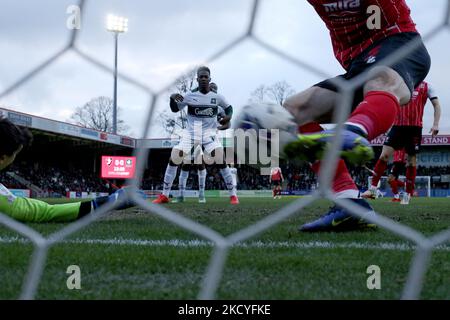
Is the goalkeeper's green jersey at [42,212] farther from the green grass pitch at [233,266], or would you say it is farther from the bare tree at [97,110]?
the bare tree at [97,110]

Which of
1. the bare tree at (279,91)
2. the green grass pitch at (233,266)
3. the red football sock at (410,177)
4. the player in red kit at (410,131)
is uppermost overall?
the player in red kit at (410,131)

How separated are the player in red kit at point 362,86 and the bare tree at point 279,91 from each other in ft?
0.26

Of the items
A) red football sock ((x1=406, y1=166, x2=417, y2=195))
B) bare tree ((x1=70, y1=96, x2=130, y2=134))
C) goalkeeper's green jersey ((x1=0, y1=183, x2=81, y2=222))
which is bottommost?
goalkeeper's green jersey ((x1=0, y1=183, x2=81, y2=222))

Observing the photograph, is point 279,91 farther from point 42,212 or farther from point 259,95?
point 42,212

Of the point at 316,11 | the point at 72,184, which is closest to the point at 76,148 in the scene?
the point at 72,184

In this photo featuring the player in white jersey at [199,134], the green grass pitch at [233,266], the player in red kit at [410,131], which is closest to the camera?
the green grass pitch at [233,266]

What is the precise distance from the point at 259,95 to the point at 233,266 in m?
0.71

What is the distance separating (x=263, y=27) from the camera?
1.84 m

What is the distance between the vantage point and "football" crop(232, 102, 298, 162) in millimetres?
1674

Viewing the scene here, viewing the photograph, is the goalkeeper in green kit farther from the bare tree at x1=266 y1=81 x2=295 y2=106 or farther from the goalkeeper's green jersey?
the bare tree at x1=266 y1=81 x2=295 y2=106

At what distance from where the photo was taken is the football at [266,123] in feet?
5.49

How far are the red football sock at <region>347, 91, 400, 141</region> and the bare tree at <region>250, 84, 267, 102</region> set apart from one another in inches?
13.6

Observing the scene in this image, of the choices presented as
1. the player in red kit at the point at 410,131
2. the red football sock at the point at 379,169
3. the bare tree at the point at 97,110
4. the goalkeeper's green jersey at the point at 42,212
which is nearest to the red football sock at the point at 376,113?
the bare tree at the point at 97,110

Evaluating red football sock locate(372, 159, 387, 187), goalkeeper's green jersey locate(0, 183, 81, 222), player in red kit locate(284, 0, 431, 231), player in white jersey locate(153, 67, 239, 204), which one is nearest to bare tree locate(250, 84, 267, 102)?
player in red kit locate(284, 0, 431, 231)
